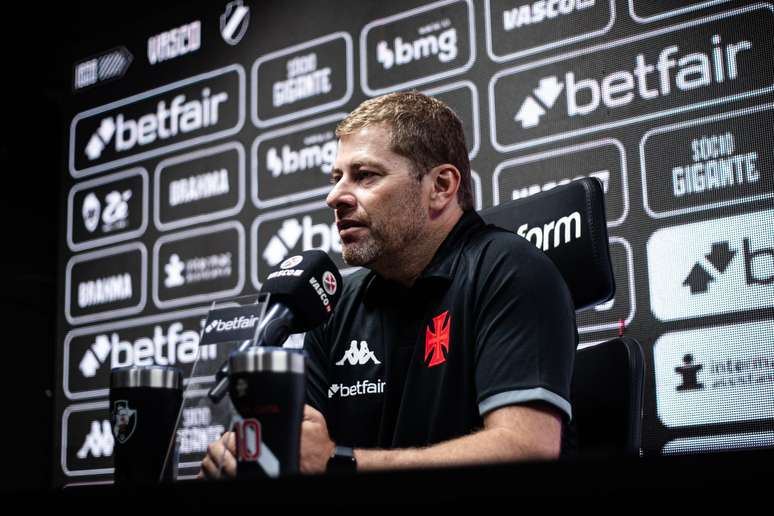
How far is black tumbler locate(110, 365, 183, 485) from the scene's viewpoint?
99 cm

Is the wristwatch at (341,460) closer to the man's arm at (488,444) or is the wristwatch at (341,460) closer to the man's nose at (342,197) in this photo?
the man's arm at (488,444)

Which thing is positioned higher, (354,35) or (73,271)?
(354,35)

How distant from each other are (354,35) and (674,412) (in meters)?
1.49

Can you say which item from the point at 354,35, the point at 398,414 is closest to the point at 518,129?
the point at 354,35

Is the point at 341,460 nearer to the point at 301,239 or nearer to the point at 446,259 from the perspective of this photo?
the point at 446,259

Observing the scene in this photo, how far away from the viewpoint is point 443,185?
160 cm

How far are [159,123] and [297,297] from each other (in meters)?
2.23

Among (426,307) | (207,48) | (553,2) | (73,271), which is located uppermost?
(207,48)

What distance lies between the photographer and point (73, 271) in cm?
317

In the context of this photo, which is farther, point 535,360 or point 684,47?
point 684,47

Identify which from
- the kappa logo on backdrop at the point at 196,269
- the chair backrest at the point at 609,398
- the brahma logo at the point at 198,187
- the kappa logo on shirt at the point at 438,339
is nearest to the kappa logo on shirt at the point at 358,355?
the kappa logo on shirt at the point at 438,339

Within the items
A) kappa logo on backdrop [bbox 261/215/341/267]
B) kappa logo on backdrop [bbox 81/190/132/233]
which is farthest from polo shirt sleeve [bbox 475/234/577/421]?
kappa logo on backdrop [bbox 81/190/132/233]

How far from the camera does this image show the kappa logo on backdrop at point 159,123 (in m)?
3.02

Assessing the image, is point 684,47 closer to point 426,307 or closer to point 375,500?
point 426,307
